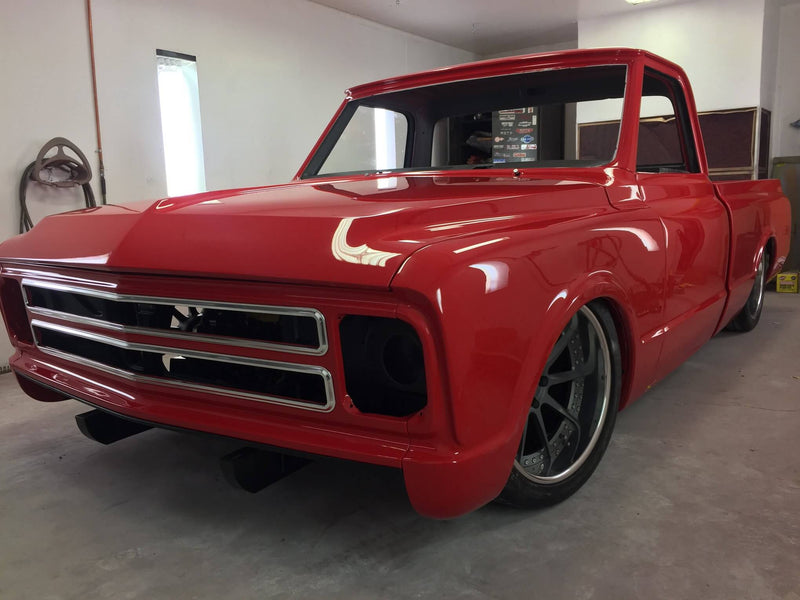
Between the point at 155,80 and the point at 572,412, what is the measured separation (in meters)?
4.25

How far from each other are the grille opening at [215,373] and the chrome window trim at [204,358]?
10 millimetres

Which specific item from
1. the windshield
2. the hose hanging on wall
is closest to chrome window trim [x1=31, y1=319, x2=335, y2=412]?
the windshield

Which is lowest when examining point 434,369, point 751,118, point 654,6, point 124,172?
point 434,369

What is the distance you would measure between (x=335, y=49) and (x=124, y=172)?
2848 millimetres

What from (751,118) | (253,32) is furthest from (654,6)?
(253,32)

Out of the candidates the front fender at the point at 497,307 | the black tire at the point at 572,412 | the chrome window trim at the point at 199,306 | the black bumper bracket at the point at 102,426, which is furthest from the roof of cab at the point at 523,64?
the black bumper bracket at the point at 102,426

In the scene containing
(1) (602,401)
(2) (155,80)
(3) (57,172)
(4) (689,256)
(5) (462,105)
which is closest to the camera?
(1) (602,401)

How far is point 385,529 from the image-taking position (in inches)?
66.4

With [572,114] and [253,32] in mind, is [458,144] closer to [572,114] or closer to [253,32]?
[572,114]

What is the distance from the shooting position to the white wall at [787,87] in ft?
22.8

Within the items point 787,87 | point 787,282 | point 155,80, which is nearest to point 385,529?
point 155,80

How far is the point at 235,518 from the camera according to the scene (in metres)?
1.78

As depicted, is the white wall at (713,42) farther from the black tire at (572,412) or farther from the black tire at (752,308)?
the black tire at (572,412)

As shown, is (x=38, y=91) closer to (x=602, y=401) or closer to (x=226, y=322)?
(x=226, y=322)
